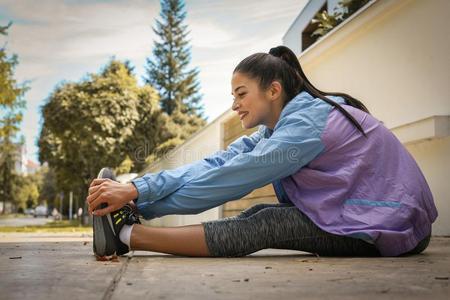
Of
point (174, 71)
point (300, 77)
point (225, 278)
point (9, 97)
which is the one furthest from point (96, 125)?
point (225, 278)

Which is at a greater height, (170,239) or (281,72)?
(281,72)

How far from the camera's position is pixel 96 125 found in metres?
24.0

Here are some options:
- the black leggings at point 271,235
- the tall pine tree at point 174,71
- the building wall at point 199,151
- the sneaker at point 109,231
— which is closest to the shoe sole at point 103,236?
the sneaker at point 109,231

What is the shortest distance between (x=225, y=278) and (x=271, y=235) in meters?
0.80

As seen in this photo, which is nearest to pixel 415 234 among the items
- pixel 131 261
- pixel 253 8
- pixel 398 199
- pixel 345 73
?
pixel 398 199

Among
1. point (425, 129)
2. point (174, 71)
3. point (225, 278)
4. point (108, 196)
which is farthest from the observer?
point (174, 71)

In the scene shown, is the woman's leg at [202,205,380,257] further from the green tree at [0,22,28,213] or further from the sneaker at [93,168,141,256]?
the green tree at [0,22,28,213]

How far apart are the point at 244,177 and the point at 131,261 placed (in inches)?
23.6

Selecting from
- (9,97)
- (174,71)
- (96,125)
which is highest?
(174,71)

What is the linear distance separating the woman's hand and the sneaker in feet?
0.10

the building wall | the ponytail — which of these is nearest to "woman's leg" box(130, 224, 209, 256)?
the ponytail

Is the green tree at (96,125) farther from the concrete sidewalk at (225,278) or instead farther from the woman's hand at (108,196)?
the concrete sidewalk at (225,278)

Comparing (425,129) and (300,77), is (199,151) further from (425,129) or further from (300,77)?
(300,77)

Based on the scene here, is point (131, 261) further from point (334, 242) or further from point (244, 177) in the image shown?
point (334, 242)
